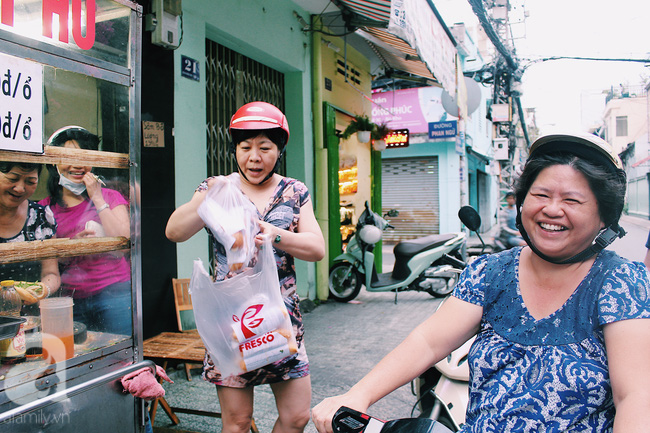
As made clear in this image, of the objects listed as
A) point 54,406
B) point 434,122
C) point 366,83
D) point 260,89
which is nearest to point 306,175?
point 260,89

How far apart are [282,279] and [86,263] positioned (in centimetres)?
84

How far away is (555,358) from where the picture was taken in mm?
1253

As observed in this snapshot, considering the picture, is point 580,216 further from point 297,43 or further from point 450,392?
point 297,43

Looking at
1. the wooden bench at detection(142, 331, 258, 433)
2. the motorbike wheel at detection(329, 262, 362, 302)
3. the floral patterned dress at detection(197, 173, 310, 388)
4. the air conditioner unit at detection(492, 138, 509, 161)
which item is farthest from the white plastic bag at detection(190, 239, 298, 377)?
the air conditioner unit at detection(492, 138, 509, 161)

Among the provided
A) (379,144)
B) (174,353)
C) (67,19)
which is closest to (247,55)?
(174,353)

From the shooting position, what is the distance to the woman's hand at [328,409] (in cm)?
121

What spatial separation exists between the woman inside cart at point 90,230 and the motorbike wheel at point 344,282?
207 inches

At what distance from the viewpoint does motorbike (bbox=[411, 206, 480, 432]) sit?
220 cm

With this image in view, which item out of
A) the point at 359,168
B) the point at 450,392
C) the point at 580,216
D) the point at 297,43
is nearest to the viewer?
the point at 580,216

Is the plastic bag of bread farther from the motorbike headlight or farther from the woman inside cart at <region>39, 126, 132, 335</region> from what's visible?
the motorbike headlight

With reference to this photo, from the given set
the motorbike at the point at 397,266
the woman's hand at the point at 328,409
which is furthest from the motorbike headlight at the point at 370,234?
the woman's hand at the point at 328,409

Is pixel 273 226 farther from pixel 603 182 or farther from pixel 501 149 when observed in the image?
pixel 501 149

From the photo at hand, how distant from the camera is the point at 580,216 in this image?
1327mm

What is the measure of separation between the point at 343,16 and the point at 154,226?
4123mm
